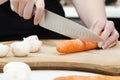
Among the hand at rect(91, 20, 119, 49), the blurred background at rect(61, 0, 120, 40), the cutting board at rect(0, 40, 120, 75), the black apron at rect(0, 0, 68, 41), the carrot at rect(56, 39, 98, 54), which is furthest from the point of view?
the blurred background at rect(61, 0, 120, 40)

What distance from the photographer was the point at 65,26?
4.76 feet

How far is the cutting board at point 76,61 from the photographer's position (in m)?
1.32

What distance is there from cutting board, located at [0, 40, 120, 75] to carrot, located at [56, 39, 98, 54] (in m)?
0.02

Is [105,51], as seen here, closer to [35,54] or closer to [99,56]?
[99,56]

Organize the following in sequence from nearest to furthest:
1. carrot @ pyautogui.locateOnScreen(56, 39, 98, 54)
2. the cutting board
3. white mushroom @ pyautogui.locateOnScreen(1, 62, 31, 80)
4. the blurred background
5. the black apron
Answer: white mushroom @ pyautogui.locateOnScreen(1, 62, 31, 80), the cutting board, carrot @ pyautogui.locateOnScreen(56, 39, 98, 54), the black apron, the blurred background

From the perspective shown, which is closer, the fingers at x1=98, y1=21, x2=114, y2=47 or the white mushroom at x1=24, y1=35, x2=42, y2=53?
the white mushroom at x1=24, y1=35, x2=42, y2=53

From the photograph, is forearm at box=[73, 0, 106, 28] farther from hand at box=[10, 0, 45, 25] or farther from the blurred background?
the blurred background

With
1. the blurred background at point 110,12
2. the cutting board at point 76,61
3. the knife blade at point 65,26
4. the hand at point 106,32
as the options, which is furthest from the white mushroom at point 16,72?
the blurred background at point 110,12

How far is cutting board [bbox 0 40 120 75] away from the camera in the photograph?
132cm

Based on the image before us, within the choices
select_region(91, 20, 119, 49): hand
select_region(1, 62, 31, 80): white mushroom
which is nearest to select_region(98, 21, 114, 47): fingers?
select_region(91, 20, 119, 49): hand

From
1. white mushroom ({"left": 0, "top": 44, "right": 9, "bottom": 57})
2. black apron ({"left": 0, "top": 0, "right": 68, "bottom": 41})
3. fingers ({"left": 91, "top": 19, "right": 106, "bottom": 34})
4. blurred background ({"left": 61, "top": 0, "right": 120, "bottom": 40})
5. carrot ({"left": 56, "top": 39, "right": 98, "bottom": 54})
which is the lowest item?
blurred background ({"left": 61, "top": 0, "right": 120, "bottom": 40})

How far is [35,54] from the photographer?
1.47 metres

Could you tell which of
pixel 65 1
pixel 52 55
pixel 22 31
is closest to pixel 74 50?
pixel 52 55

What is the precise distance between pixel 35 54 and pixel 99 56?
Answer: 10.0 inches
